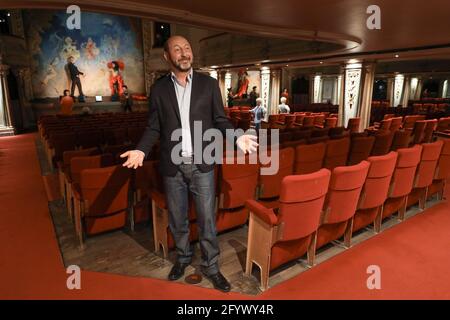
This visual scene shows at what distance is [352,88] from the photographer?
10422 millimetres

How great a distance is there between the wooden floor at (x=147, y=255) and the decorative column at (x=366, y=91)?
27.1 feet

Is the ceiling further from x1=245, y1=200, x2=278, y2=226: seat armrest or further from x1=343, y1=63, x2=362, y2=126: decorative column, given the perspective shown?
x1=343, y1=63, x2=362, y2=126: decorative column

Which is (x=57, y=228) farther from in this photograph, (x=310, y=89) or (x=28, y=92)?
(x=310, y=89)

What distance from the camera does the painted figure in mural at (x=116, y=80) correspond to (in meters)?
17.0

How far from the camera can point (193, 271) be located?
2367mm

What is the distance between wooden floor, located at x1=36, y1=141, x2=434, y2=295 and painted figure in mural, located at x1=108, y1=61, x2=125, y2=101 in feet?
50.4

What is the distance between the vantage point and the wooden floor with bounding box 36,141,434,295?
91.1 inches

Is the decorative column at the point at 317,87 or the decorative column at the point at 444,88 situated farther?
the decorative column at the point at 444,88

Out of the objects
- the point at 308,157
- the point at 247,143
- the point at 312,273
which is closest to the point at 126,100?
the point at 308,157

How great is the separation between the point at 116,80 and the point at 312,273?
17272mm

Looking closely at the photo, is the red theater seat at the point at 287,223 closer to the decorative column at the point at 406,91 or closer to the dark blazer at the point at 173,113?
the dark blazer at the point at 173,113

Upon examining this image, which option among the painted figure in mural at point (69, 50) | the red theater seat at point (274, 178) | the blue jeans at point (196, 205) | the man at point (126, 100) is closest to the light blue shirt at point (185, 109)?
the blue jeans at point (196, 205)

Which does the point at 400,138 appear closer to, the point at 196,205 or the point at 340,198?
the point at 340,198
